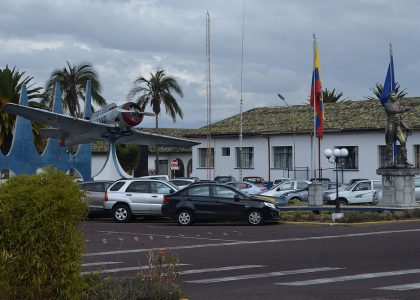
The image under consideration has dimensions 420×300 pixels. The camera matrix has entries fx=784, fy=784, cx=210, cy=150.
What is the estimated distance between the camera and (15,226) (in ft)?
26.5

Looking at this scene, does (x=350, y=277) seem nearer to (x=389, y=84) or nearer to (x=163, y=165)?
(x=389, y=84)

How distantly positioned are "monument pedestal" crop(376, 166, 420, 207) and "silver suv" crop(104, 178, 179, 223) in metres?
8.86

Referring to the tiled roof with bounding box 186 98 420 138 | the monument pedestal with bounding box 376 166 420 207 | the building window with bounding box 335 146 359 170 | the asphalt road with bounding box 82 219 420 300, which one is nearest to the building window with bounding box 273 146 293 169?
the tiled roof with bounding box 186 98 420 138

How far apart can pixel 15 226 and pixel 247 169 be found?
52.8 meters

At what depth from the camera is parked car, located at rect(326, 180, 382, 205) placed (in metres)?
37.4

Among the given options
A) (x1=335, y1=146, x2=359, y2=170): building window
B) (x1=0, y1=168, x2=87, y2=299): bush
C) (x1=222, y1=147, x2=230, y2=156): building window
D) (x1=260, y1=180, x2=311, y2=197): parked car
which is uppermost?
(x1=222, y1=147, x2=230, y2=156): building window

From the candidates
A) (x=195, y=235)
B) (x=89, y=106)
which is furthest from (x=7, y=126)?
(x=195, y=235)

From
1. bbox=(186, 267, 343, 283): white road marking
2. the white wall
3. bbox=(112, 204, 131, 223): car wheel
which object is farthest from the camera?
the white wall

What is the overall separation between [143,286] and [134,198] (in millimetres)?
20245

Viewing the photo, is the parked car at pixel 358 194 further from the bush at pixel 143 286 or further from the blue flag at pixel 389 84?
the bush at pixel 143 286

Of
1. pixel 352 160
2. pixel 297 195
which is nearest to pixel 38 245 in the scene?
pixel 297 195

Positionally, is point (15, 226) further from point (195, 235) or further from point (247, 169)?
point (247, 169)

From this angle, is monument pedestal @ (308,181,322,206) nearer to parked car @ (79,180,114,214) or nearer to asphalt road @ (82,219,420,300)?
asphalt road @ (82,219,420,300)

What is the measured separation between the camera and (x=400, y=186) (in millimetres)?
31312
